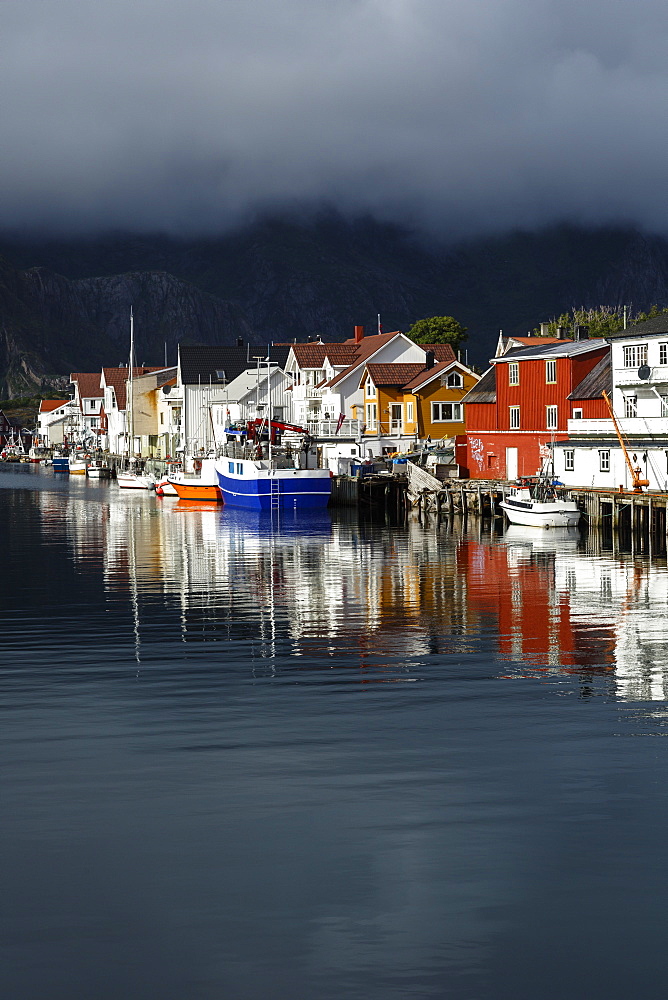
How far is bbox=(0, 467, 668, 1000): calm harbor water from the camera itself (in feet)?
45.4

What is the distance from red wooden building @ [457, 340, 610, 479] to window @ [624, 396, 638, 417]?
2237 millimetres

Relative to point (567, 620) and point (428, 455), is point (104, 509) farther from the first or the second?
point (567, 620)

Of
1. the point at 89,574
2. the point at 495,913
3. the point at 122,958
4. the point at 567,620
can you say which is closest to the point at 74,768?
the point at 122,958

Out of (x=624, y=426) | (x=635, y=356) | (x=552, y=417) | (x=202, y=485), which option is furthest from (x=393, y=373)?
(x=624, y=426)

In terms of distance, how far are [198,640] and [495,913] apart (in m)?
22.1

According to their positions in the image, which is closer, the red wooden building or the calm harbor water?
the calm harbor water

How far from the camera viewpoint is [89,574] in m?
55.5

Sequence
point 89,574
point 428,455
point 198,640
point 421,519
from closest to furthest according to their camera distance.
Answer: point 198,640 → point 89,574 → point 421,519 → point 428,455

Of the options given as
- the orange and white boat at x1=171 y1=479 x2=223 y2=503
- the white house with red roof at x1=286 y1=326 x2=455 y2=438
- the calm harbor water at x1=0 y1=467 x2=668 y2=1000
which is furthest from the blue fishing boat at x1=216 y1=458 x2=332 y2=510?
the calm harbor water at x1=0 y1=467 x2=668 y2=1000

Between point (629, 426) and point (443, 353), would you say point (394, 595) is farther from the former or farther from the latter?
point (443, 353)

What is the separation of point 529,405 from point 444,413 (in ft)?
86.0

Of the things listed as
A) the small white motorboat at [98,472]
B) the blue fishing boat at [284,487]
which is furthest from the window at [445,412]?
the small white motorboat at [98,472]

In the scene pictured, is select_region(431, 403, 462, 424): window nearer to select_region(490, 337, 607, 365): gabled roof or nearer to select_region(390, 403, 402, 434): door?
select_region(390, 403, 402, 434): door

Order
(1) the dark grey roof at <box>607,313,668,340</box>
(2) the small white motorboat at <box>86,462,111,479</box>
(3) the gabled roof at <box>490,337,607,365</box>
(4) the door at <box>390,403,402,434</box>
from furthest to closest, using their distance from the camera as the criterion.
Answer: (2) the small white motorboat at <box>86,462,111,479</box> < (4) the door at <box>390,403,402,434</box> < (3) the gabled roof at <box>490,337,607,365</box> < (1) the dark grey roof at <box>607,313,668,340</box>
